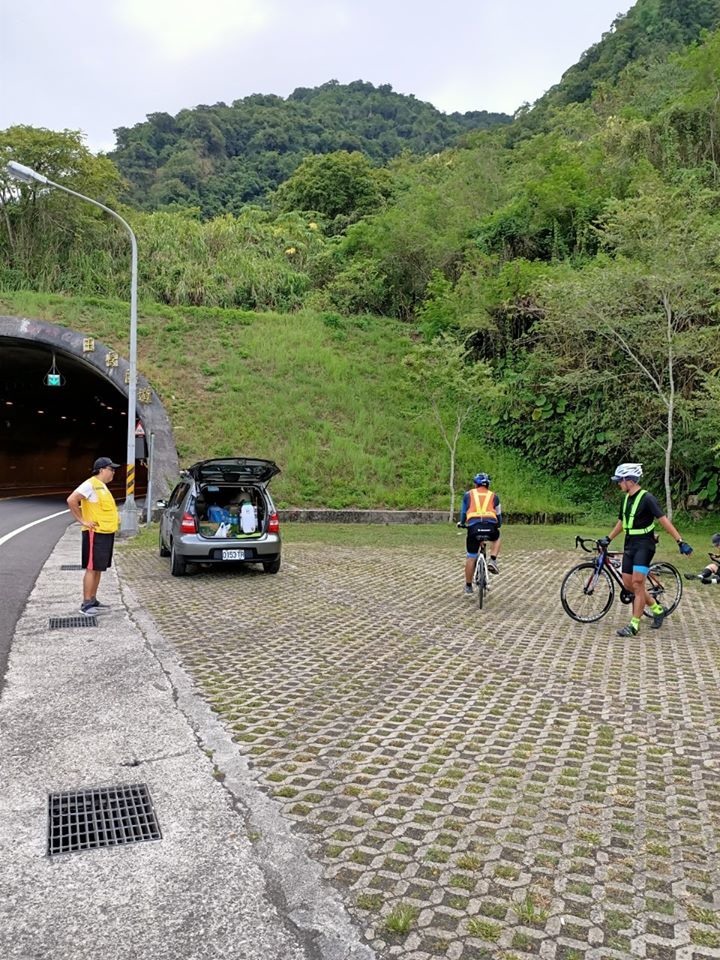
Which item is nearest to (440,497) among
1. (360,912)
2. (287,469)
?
(287,469)

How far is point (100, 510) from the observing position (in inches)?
315

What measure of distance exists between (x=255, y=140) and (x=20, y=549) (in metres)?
74.2

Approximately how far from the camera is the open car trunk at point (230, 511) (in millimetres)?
11375

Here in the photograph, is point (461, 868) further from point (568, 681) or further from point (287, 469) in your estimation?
point (287, 469)

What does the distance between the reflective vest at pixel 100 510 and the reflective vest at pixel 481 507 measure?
462 centimetres

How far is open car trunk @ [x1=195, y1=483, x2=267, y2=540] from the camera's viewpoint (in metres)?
11.4

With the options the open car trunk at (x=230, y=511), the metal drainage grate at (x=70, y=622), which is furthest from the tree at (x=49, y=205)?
the metal drainage grate at (x=70, y=622)

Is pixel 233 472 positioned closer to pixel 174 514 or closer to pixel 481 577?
pixel 174 514

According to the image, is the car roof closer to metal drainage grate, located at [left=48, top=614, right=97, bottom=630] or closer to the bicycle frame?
metal drainage grate, located at [left=48, top=614, right=97, bottom=630]

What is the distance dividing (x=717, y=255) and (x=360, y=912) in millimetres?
18654

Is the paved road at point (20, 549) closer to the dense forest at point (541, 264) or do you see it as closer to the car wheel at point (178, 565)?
the car wheel at point (178, 565)

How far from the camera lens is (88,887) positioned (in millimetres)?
3043

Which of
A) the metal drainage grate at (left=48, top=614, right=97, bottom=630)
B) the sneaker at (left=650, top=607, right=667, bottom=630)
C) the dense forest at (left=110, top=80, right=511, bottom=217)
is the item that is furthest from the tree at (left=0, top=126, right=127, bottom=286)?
the dense forest at (left=110, top=80, right=511, bottom=217)

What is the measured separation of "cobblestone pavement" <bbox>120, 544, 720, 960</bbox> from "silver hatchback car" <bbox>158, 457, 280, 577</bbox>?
1728 mm
